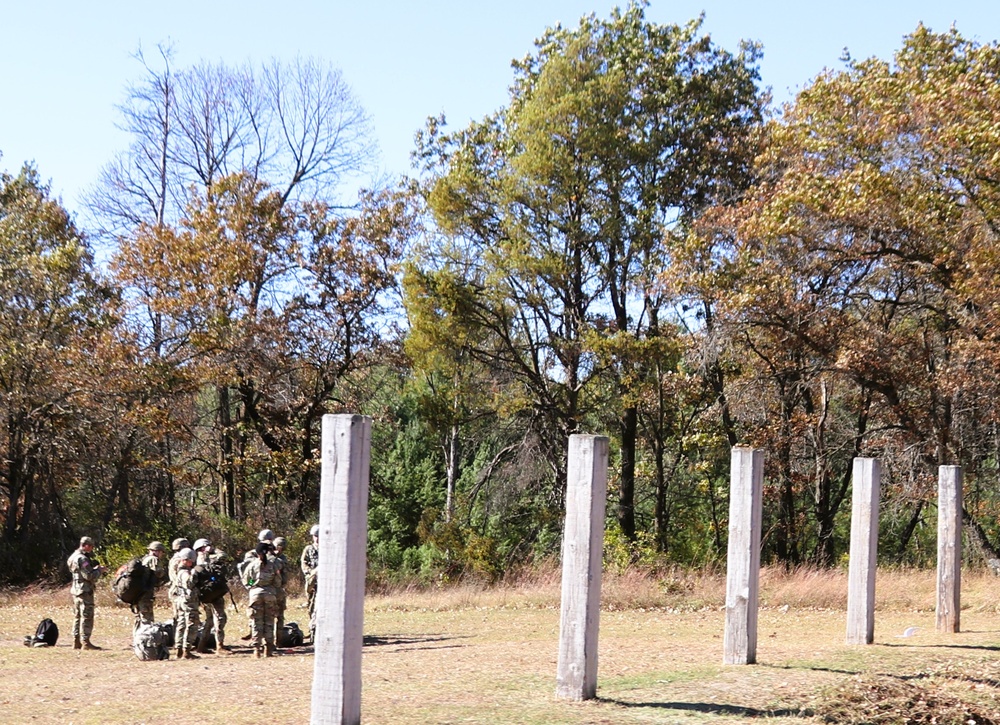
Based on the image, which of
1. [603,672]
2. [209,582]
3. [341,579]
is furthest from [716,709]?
[209,582]

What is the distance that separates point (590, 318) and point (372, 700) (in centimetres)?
2236

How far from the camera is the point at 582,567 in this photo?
10.5 meters

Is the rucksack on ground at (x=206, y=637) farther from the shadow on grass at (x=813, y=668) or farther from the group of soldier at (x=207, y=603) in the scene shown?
the shadow on grass at (x=813, y=668)

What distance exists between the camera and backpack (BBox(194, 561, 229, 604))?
17.3 m

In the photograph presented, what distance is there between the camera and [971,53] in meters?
25.1

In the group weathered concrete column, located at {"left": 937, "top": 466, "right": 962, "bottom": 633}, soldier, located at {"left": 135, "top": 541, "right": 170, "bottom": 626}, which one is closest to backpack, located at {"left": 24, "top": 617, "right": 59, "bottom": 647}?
soldier, located at {"left": 135, "top": 541, "right": 170, "bottom": 626}

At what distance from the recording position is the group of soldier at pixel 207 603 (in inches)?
667

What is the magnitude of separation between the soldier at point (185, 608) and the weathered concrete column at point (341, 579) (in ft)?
30.2

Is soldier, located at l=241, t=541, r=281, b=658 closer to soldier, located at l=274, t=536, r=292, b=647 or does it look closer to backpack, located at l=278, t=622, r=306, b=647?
soldier, located at l=274, t=536, r=292, b=647

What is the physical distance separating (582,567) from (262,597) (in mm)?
7553

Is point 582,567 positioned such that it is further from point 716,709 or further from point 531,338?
point 531,338

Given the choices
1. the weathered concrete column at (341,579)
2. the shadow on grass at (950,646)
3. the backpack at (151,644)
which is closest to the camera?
the weathered concrete column at (341,579)

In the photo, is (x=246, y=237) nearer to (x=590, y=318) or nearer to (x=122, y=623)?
(x=590, y=318)

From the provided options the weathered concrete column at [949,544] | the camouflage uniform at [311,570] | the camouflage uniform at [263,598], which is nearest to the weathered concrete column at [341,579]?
the camouflage uniform at [263,598]
